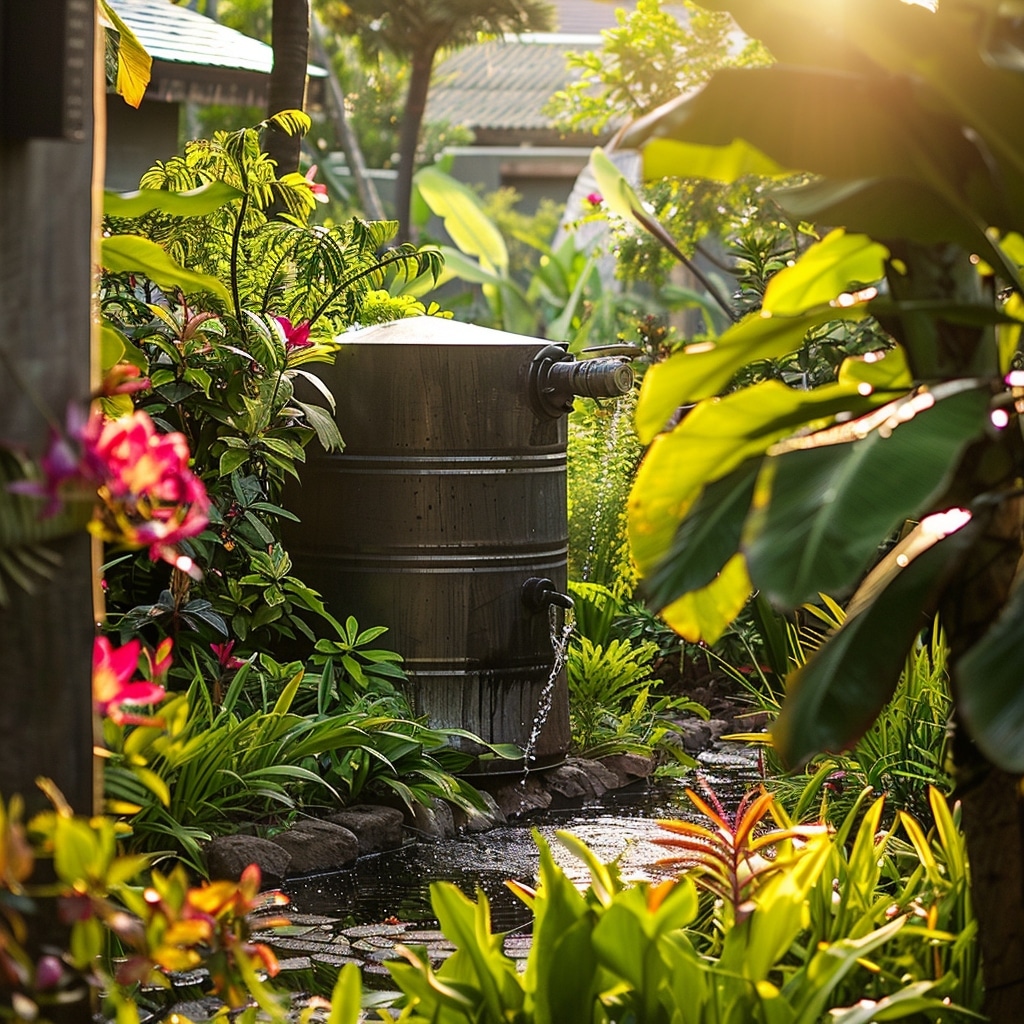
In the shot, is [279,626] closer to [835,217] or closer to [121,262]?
[121,262]

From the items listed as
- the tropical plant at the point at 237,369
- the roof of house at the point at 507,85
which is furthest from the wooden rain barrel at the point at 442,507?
the roof of house at the point at 507,85

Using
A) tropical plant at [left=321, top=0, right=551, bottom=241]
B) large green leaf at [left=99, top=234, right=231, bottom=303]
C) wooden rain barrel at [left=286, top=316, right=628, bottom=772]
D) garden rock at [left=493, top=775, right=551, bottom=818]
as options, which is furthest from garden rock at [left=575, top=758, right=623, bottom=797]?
tropical plant at [left=321, top=0, right=551, bottom=241]

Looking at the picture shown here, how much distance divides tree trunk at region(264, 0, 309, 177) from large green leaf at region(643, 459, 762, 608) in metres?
4.87

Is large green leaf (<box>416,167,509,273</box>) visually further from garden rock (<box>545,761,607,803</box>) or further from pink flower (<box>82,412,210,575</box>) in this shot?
pink flower (<box>82,412,210,575</box>)

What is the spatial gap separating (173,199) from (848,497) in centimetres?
117

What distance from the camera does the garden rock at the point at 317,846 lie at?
4.59 metres

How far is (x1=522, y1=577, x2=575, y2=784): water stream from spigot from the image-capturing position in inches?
225

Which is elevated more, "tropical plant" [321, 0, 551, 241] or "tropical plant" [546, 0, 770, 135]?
"tropical plant" [321, 0, 551, 241]

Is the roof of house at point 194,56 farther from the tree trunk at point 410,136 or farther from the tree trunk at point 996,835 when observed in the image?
the tree trunk at point 410,136

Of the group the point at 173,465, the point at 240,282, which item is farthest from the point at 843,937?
the point at 240,282

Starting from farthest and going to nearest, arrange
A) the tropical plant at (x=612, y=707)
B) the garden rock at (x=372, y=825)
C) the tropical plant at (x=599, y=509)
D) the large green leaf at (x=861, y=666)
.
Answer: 1. the tropical plant at (x=599, y=509)
2. the tropical plant at (x=612, y=707)
3. the garden rock at (x=372, y=825)
4. the large green leaf at (x=861, y=666)

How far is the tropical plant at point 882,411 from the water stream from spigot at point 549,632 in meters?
3.01

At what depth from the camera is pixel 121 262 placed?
108 inches

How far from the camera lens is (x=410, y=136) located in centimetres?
2352
